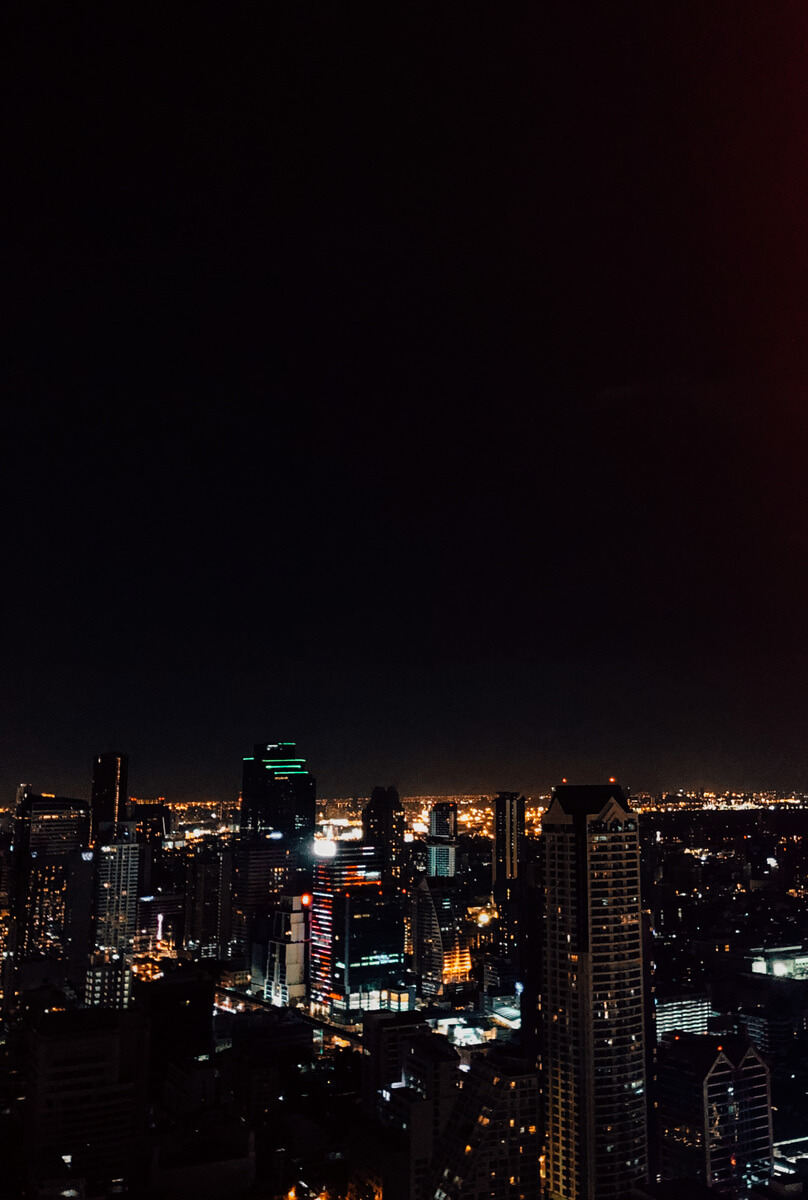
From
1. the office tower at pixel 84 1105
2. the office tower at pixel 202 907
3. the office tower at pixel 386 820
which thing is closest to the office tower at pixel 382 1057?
the office tower at pixel 84 1105

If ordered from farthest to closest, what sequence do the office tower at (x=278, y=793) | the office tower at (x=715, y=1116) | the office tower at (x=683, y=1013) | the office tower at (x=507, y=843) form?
the office tower at (x=278, y=793), the office tower at (x=507, y=843), the office tower at (x=683, y=1013), the office tower at (x=715, y=1116)

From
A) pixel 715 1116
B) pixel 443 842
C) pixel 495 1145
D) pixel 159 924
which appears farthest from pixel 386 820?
pixel 495 1145

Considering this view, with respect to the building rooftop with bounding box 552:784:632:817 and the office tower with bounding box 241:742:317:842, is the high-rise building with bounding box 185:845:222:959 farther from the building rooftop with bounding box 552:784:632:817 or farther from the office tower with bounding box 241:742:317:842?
the building rooftop with bounding box 552:784:632:817

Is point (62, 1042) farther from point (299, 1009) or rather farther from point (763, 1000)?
point (763, 1000)

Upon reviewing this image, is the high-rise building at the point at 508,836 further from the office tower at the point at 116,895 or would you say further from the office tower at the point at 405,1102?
the office tower at the point at 405,1102

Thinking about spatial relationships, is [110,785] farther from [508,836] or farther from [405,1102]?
[405,1102]
